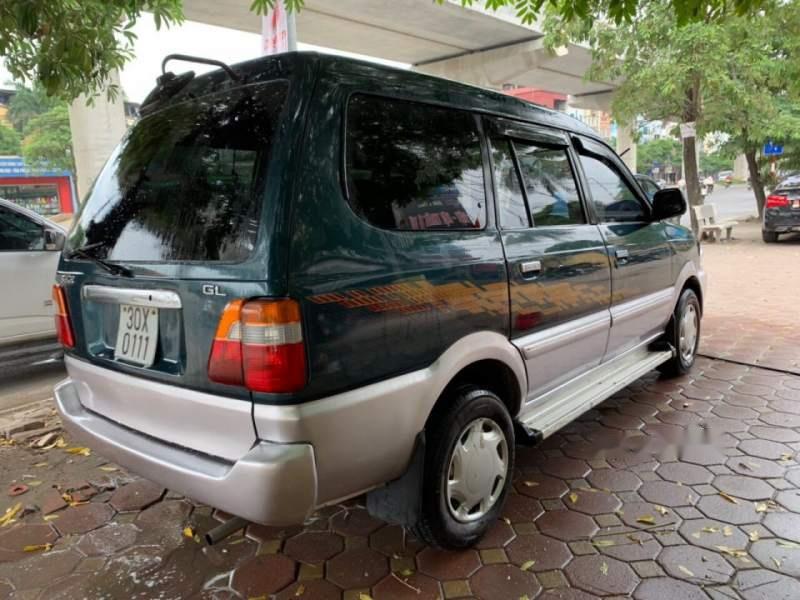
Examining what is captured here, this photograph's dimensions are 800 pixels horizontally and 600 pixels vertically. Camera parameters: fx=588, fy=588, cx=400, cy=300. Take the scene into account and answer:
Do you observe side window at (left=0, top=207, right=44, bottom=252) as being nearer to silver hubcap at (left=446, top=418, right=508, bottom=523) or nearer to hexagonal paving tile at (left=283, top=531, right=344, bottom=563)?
hexagonal paving tile at (left=283, top=531, right=344, bottom=563)

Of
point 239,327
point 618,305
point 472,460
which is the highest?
point 239,327

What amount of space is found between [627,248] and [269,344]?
8.61ft

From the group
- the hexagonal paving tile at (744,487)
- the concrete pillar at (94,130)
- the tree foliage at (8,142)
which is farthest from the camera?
the tree foliage at (8,142)

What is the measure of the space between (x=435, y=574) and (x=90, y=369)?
1661mm

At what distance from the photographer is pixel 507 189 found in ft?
9.14

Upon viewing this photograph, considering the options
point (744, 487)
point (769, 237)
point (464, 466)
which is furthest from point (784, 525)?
point (769, 237)

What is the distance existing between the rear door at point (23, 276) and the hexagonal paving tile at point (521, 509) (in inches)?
173

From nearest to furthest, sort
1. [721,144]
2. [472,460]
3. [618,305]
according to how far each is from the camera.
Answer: [472,460]
[618,305]
[721,144]

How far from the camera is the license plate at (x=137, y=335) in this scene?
2127mm

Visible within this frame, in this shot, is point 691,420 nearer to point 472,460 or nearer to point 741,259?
point 472,460

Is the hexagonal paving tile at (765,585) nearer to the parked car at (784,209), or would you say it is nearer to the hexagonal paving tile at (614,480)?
the hexagonal paving tile at (614,480)

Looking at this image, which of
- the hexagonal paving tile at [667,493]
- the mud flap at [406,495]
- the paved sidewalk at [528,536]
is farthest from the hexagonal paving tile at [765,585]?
the mud flap at [406,495]

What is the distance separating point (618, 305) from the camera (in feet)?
11.8

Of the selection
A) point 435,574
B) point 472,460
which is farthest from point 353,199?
point 435,574
